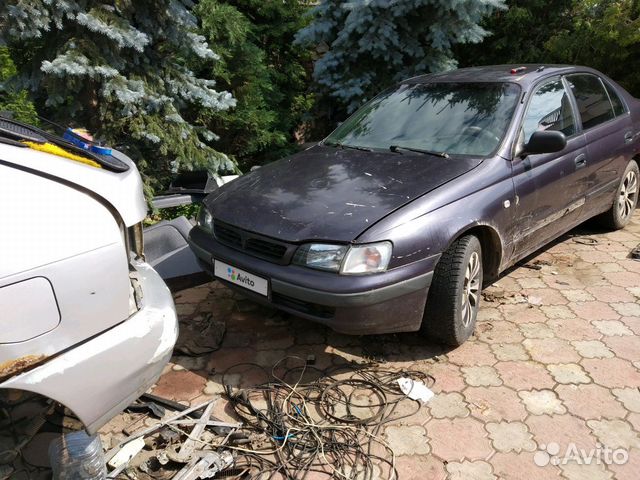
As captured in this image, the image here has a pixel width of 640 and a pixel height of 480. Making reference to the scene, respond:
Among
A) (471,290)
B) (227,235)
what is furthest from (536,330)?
(227,235)

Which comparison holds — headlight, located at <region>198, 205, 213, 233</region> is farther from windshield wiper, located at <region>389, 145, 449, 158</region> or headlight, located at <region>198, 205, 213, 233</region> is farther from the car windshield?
windshield wiper, located at <region>389, 145, 449, 158</region>

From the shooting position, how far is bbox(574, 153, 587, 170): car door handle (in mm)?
3775

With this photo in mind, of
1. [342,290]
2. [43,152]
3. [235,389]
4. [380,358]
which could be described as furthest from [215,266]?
[43,152]

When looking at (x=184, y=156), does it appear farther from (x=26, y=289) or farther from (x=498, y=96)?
(x=26, y=289)

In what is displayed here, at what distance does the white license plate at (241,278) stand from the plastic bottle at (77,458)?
1.07 m

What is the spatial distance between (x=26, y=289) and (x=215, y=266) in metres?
1.49

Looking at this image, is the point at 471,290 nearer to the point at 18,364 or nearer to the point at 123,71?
the point at 18,364

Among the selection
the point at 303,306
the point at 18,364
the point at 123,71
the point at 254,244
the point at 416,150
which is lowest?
the point at 303,306

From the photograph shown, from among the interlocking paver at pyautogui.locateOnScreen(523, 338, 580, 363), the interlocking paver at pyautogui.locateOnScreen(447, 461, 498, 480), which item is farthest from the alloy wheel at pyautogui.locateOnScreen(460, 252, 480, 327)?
the interlocking paver at pyautogui.locateOnScreen(447, 461, 498, 480)

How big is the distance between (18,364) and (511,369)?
246 cm

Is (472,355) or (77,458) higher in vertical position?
(77,458)

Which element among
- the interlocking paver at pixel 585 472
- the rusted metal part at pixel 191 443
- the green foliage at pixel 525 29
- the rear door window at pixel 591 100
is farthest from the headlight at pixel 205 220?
the green foliage at pixel 525 29

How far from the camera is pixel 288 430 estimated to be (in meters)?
2.45

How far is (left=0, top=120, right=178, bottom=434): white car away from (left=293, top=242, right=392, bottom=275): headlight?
873 mm
